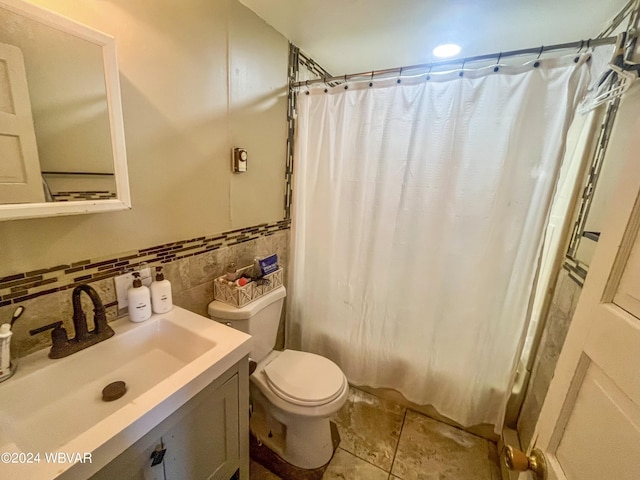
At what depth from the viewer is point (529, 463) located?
59cm

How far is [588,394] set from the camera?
0.50 meters

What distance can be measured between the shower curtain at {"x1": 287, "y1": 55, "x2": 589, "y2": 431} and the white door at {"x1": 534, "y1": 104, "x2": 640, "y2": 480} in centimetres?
76

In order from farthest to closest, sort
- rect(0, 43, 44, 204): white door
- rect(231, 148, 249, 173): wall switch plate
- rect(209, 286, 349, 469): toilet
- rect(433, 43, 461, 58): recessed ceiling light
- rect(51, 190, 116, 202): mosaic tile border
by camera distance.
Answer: rect(433, 43, 461, 58): recessed ceiling light
rect(231, 148, 249, 173): wall switch plate
rect(209, 286, 349, 469): toilet
rect(51, 190, 116, 202): mosaic tile border
rect(0, 43, 44, 204): white door

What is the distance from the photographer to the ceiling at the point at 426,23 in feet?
3.88

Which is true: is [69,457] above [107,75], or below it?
below

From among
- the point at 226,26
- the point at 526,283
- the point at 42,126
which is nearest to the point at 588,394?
the point at 526,283

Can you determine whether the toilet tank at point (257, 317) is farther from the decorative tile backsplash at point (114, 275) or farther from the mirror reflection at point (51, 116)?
the mirror reflection at point (51, 116)

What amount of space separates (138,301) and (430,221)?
135cm

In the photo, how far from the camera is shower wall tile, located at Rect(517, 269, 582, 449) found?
113cm

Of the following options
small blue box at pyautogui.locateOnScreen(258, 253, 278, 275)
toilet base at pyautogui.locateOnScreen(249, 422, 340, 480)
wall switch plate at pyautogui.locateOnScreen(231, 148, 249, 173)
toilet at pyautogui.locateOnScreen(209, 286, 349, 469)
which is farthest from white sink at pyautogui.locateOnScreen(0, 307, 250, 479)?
toilet base at pyautogui.locateOnScreen(249, 422, 340, 480)

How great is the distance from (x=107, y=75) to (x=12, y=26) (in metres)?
0.20

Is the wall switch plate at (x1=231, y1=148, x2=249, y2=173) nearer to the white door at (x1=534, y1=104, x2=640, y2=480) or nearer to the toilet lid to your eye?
the toilet lid

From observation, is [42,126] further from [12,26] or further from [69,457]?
[69,457]

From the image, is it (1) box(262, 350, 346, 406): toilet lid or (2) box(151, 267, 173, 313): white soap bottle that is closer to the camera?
(2) box(151, 267, 173, 313): white soap bottle
